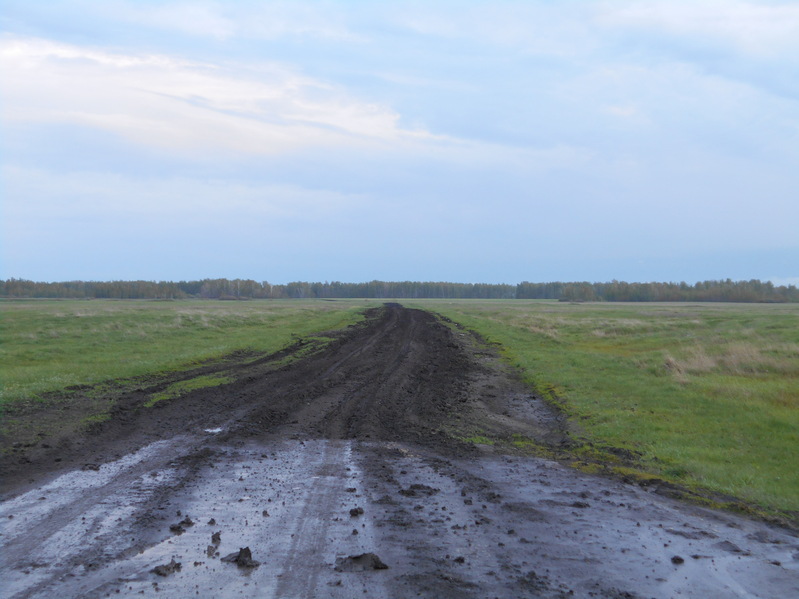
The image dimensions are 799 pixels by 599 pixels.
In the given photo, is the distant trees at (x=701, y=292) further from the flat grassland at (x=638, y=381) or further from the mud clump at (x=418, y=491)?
the mud clump at (x=418, y=491)

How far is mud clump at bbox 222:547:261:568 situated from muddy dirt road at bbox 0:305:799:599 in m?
0.02

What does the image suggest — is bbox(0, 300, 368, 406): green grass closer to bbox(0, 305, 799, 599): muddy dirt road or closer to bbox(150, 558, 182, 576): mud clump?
bbox(0, 305, 799, 599): muddy dirt road

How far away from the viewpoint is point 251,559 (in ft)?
18.6

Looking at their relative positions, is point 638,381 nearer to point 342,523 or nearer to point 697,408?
point 697,408

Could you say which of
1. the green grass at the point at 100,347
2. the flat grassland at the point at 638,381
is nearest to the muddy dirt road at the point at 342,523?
the flat grassland at the point at 638,381

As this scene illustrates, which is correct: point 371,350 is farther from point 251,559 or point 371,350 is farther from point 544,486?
point 251,559

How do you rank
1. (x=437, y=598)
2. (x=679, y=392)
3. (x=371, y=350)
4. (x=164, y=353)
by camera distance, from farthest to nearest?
(x=371, y=350)
(x=164, y=353)
(x=679, y=392)
(x=437, y=598)

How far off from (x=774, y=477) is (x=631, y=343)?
955 inches

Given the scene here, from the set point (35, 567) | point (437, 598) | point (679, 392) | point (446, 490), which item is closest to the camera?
point (437, 598)

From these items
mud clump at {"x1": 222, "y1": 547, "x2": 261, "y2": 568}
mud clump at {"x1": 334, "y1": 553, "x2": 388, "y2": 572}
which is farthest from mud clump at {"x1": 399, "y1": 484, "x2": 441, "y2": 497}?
mud clump at {"x1": 222, "y1": 547, "x2": 261, "y2": 568}

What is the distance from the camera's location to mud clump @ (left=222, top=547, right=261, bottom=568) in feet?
18.3

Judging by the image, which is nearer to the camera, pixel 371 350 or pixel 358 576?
pixel 358 576

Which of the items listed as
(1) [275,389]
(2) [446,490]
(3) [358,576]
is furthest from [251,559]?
(1) [275,389]

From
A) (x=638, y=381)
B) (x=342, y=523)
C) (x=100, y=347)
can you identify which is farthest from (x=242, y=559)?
(x=100, y=347)
